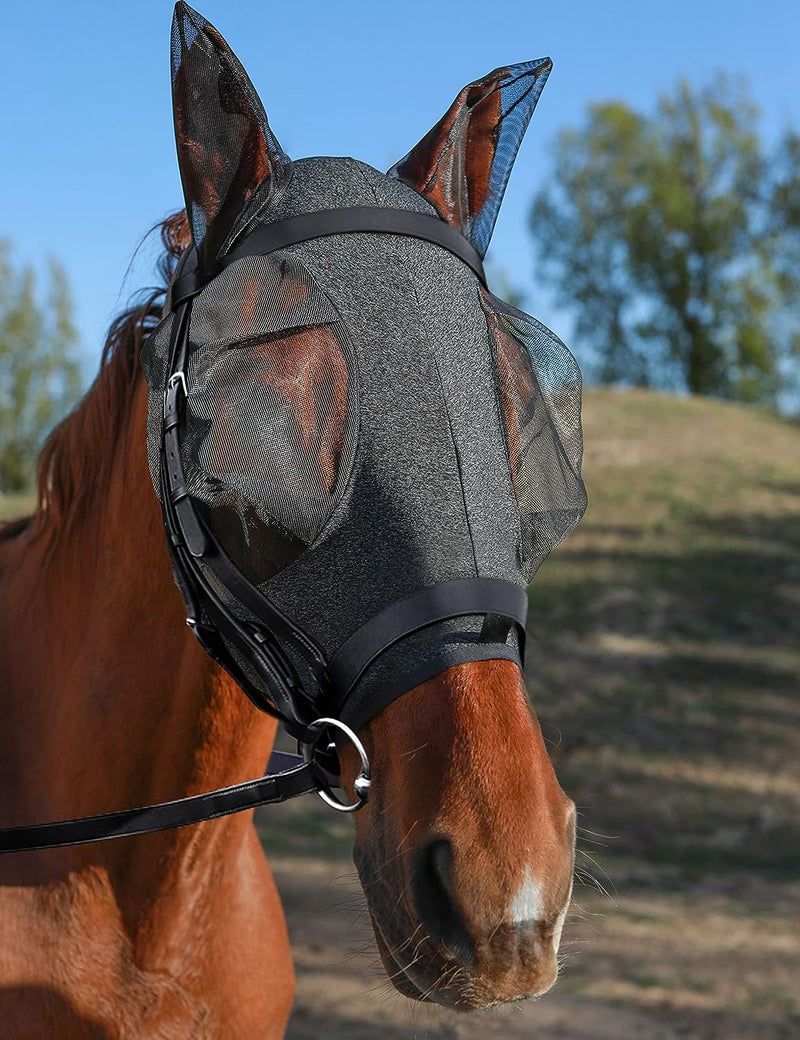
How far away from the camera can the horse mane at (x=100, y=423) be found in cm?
214

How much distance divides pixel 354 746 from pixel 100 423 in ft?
3.41

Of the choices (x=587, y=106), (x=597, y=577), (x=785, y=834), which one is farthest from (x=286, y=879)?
(x=587, y=106)

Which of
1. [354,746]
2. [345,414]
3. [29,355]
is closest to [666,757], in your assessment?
[354,746]

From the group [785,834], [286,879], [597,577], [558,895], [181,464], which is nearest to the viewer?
[558,895]

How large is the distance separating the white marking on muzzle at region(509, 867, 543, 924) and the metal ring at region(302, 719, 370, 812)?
10.6 inches

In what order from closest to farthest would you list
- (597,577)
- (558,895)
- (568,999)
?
1. (558,895)
2. (568,999)
3. (597,577)

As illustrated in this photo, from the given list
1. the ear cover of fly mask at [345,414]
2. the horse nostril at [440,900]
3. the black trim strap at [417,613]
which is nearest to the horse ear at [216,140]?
the ear cover of fly mask at [345,414]

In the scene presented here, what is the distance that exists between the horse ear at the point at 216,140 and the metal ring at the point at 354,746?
2.60ft

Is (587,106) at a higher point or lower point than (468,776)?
higher

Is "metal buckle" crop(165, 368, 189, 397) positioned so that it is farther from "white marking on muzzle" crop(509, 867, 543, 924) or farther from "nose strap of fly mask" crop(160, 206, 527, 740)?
"white marking on muzzle" crop(509, 867, 543, 924)

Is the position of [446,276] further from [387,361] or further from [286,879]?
[286,879]

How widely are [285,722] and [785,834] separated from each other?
7072 millimetres

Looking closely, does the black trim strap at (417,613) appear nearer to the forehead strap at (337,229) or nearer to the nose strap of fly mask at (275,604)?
the nose strap of fly mask at (275,604)

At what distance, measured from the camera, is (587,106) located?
33.1 meters
